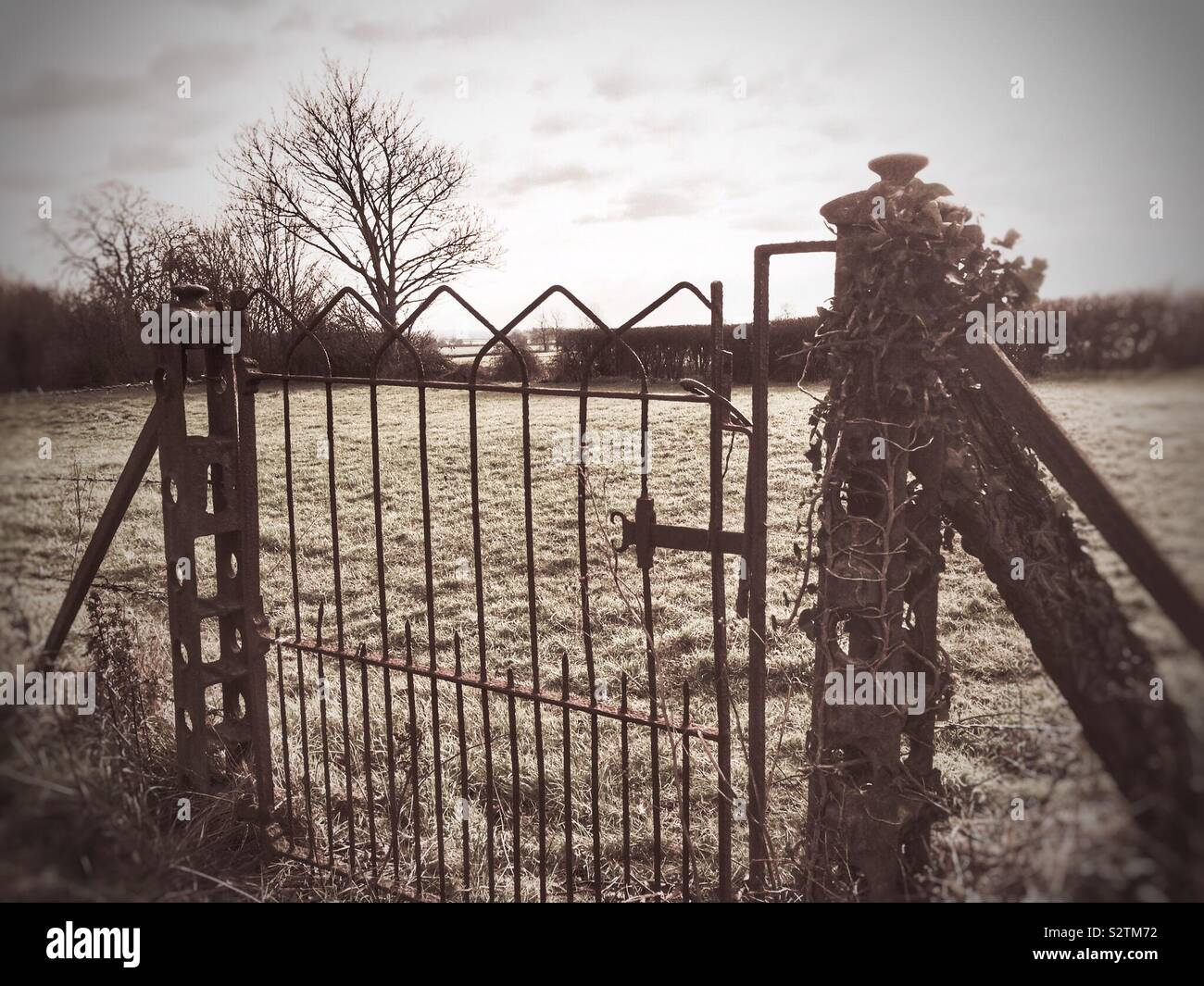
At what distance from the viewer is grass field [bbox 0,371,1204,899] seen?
1870 millimetres

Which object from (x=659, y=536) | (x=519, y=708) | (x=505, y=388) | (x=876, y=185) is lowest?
(x=519, y=708)

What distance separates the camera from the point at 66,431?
12.4 feet

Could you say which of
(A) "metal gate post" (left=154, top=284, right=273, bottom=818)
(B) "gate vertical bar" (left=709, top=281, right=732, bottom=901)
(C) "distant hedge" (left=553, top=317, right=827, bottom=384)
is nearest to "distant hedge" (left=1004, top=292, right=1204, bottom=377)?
(B) "gate vertical bar" (left=709, top=281, right=732, bottom=901)

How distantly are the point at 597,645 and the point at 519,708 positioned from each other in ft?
2.94

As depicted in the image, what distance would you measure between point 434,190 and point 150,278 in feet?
57.1

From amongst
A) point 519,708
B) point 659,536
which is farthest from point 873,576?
point 519,708

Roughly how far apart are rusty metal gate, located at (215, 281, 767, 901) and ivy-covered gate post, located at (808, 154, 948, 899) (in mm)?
239

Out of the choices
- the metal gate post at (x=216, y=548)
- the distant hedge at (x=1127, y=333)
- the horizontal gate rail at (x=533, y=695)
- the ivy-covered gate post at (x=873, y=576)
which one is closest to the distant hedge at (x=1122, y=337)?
the distant hedge at (x=1127, y=333)

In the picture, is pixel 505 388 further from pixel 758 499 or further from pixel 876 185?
pixel 876 185

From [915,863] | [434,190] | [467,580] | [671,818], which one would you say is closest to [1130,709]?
[915,863]

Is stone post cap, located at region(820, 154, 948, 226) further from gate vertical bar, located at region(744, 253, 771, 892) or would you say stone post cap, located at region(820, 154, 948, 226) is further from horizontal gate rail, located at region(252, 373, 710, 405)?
horizontal gate rail, located at region(252, 373, 710, 405)

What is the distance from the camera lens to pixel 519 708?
4.72 metres

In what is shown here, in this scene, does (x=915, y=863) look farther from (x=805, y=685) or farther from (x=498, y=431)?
(x=498, y=431)

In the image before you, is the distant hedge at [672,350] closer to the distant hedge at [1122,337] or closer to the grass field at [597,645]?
the grass field at [597,645]
